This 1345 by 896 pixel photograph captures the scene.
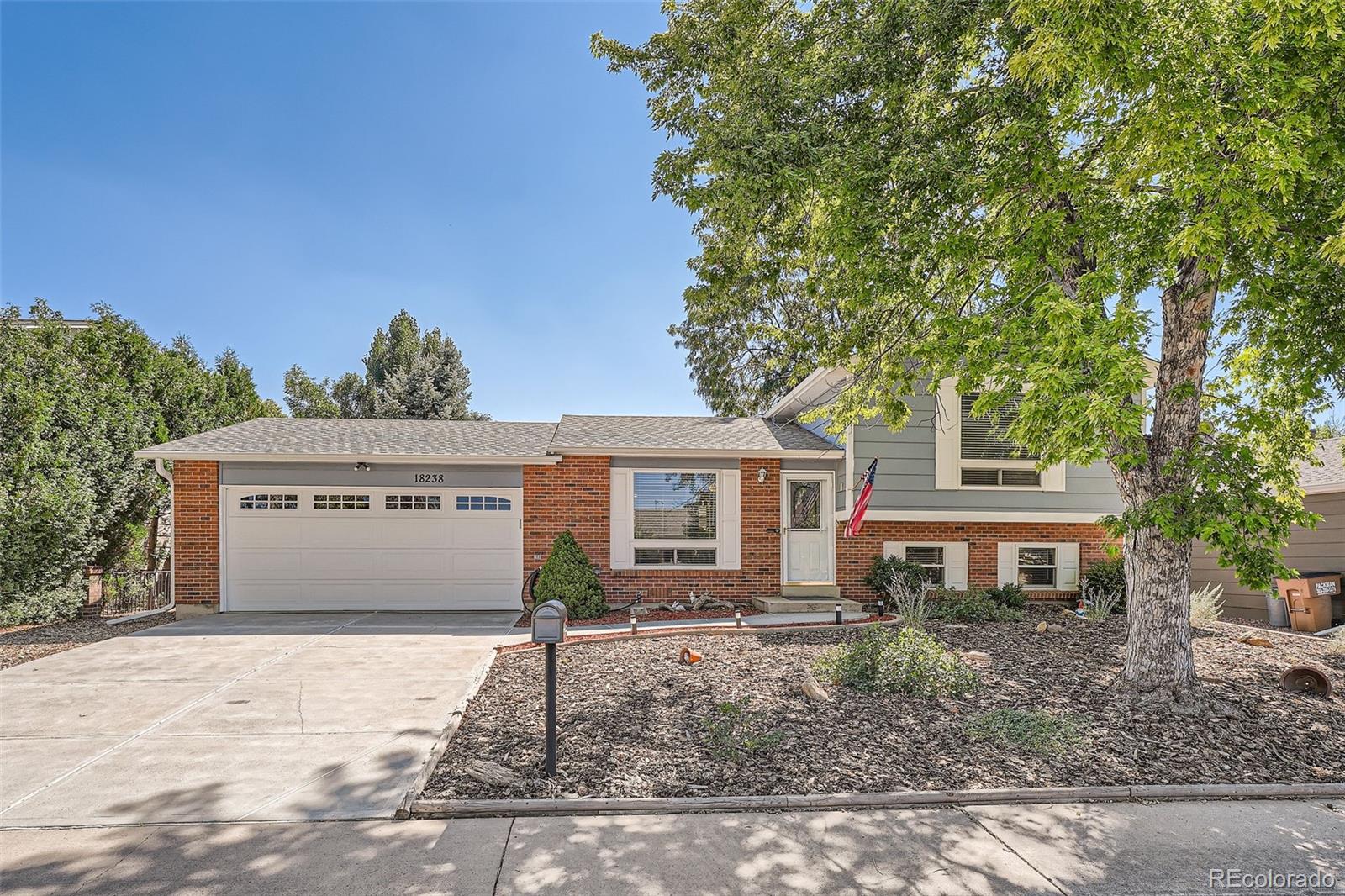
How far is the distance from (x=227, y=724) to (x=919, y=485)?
946 centimetres

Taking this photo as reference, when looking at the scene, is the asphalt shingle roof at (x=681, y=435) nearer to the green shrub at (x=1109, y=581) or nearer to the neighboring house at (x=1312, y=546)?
the green shrub at (x=1109, y=581)

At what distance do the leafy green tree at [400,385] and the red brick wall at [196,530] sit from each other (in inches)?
666

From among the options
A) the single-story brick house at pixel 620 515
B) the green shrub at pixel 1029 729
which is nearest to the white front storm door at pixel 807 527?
the single-story brick house at pixel 620 515

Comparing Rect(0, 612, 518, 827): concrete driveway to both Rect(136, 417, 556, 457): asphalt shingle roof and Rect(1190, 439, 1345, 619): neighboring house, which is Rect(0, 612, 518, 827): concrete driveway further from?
Rect(1190, 439, 1345, 619): neighboring house

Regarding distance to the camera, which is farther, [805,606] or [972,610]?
[805,606]

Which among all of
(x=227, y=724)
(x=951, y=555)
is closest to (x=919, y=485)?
(x=951, y=555)

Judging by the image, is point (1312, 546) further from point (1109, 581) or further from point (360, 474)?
point (360, 474)

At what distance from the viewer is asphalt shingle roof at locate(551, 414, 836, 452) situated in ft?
36.9

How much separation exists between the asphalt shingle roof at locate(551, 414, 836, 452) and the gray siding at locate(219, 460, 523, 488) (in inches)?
47.5

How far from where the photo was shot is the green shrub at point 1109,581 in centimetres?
1016

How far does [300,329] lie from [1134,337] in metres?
20.5

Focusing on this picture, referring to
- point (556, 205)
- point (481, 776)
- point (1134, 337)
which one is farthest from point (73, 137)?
point (1134, 337)

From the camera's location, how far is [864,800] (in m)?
3.88

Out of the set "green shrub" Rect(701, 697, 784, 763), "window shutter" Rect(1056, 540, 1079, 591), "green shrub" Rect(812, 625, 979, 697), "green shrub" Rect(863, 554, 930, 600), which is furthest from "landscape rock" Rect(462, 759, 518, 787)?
"window shutter" Rect(1056, 540, 1079, 591)
